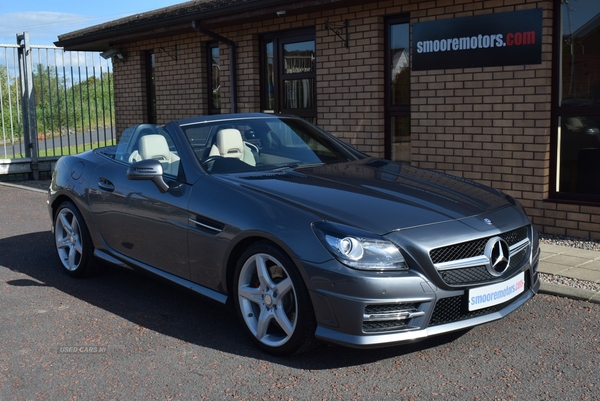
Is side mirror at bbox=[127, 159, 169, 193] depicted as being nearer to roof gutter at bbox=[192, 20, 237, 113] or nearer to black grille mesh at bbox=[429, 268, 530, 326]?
black grille mesh at bbox=[429, 268, 530, 326]

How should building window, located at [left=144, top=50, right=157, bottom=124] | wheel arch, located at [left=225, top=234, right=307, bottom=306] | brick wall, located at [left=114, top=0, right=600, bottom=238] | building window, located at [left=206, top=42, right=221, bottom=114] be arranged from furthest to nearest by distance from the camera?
building window, located at [left=144, top=50, right=157, bottom=124]
building window, located at [left=206, top=42, right=221, bottom=114]
brick wall, located at [left=114, top=0, right=600, bottom=238]
wheel arch, located at [left=225, top=234, right=307, bottom=306]

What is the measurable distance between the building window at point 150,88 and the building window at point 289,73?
10.6 ft

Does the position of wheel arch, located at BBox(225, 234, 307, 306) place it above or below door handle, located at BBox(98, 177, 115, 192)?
below

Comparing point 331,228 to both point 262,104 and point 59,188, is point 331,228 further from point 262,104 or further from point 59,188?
point 262,104

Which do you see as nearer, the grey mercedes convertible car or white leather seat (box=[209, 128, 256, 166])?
the grey mercedes convertible car

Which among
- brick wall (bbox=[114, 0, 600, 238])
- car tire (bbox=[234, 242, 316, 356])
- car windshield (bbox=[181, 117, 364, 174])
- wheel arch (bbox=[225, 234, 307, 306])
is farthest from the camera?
brick wall (bbox=[114, 0, 600, 238])

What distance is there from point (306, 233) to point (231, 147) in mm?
1573

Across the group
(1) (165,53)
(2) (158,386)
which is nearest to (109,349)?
(2) (158,386)

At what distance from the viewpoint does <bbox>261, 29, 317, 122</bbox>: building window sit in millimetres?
10109

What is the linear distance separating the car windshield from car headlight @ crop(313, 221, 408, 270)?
1412 millimetres

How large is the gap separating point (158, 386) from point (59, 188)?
10.1 ft

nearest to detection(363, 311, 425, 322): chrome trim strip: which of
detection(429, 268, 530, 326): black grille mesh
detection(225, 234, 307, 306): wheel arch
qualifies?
detection(429, 268, 530, 326): black grille mesh

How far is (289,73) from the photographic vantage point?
10492mm

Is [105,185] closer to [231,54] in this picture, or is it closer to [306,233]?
[306,233]
